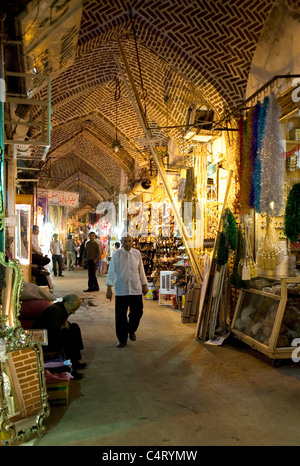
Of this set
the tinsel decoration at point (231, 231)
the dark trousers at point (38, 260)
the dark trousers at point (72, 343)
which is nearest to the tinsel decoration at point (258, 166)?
the tinsel decoration at point (231, 231)

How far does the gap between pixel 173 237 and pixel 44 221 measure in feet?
22.1

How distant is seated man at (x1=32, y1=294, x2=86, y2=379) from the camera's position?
432 cm

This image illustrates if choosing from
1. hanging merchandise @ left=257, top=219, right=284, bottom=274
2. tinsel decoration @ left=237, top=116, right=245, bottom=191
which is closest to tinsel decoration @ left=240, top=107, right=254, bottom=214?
tinsel decoration @ left=237, top=116, right=245, bottom=191

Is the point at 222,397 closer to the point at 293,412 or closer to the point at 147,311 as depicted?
the point at 293,412

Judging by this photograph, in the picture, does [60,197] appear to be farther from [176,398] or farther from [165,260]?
[176,398]

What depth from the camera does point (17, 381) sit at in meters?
3.04

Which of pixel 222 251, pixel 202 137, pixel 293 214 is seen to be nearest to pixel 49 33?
pixel 202 137

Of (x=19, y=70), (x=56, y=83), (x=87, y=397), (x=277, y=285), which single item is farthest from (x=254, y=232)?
(x=56, y=83)

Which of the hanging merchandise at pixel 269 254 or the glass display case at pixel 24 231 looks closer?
the hanging merchandise at pixel 269 254

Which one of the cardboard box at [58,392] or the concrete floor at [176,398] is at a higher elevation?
the cardboard box at [58,392]

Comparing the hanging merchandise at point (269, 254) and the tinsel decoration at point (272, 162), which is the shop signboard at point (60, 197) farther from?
the tinsel decoration at point (272, 162)

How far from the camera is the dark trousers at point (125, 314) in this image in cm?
580

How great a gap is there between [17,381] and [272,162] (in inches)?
157

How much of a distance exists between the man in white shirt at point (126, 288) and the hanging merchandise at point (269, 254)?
74.3 inches
